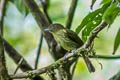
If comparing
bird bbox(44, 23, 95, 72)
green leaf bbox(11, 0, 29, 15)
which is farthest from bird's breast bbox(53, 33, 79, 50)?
green leaf bbox(11, 0, 29, 15)

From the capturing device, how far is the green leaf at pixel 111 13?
1187mm

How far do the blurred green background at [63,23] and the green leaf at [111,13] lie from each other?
254cm

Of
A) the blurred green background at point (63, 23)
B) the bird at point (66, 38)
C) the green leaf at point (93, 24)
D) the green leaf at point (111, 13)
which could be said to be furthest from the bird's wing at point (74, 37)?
the green leaf at point (111, 13)

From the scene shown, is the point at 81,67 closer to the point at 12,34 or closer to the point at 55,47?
the point at 12,34

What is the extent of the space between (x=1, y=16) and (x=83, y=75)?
153 cm

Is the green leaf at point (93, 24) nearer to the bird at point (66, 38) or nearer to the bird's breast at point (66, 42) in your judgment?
the bird at point (66, 38)

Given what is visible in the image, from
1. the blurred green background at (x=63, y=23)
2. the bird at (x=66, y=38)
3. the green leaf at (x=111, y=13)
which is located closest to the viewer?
the green leaf at (x=111, y=13)

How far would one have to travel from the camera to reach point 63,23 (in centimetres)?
399

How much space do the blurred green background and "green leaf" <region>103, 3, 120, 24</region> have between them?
100 inches

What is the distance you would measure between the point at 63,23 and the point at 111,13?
→ 110 inches

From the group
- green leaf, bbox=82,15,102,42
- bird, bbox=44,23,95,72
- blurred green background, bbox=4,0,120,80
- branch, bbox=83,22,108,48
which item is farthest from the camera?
blurred green background, bbox=4,0,120,80

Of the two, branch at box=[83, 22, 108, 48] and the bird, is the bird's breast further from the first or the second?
branch at box=[83, 22, 108, 48]

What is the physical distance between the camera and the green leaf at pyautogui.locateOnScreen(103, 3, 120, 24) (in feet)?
3.90

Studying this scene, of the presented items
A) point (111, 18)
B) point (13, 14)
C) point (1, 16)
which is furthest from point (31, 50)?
point (111, 18)
